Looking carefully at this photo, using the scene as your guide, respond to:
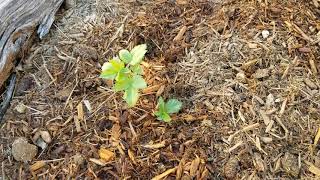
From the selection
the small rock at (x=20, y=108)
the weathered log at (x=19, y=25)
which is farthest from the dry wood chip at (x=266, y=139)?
the weathered log at (x=19, y=25)

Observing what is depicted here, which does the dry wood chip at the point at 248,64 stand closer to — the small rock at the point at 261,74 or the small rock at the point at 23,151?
the small rock at the point at 261,74

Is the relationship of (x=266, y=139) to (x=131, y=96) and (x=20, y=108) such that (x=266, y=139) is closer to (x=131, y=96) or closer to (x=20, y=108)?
(x=131, y=96)

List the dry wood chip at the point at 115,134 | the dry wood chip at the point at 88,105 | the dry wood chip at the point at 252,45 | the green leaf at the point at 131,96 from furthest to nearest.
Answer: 1. the dry wood chip at the point at 252,45
2. the dry wood chip at the point at 88,105
3. the dry wood chip at the point at 115,134
4. the green leaf at the point at 131,96

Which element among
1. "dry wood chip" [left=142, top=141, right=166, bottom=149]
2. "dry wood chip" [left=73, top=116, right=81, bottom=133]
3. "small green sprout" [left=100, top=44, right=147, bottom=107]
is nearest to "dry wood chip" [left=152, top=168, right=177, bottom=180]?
"dry wood chip" [left=142, top=141, right=166, bottom=149]

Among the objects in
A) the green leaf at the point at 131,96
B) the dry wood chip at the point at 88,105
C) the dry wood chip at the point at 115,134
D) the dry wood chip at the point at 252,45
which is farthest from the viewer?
the dry wood chip at the point at 252,45

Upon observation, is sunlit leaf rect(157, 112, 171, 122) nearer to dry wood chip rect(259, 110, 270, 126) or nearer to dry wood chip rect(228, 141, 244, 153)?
dry wood chip rect(228, 141, 244, 153)

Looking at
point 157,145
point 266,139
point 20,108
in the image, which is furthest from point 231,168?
point 20,108
